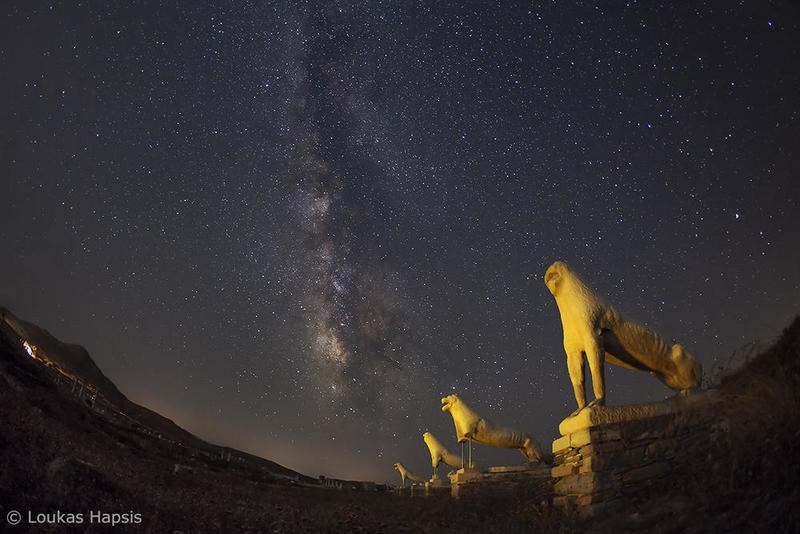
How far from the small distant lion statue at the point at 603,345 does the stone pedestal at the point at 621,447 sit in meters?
0.55

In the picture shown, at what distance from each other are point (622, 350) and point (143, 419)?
49191mm

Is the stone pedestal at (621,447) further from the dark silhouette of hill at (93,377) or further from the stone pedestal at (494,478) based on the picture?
the dark silhouette of hill at (93,377)

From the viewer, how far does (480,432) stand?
20.2 metres

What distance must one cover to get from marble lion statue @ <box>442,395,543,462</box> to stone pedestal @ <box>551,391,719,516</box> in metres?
10.9

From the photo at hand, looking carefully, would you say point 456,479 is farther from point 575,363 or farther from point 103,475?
point 103,475

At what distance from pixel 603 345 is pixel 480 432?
11.2m

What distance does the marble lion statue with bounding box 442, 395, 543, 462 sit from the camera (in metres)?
20.1

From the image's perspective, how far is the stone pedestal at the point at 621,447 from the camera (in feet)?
27.3

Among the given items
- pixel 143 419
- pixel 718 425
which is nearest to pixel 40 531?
pixel 718 425

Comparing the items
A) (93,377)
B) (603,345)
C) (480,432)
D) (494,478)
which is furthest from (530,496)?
(93,377)

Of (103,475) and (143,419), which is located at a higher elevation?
(143,419)

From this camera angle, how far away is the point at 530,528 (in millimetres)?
8133

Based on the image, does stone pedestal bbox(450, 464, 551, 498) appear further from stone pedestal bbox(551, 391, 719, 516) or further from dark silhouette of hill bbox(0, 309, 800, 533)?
stone pedestal bbox(551, 391, 719, 516)

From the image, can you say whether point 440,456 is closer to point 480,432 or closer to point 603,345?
point 480,432
